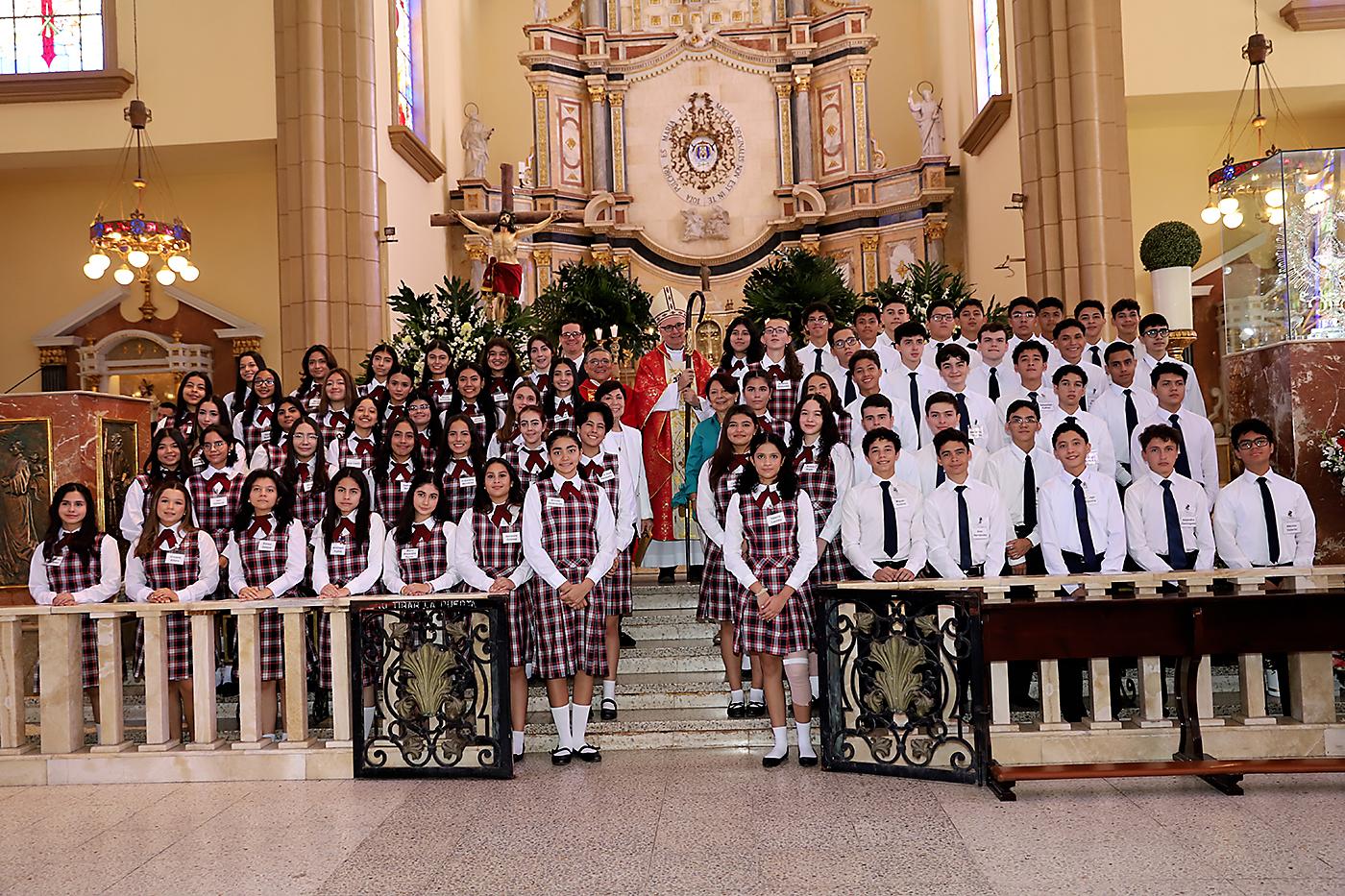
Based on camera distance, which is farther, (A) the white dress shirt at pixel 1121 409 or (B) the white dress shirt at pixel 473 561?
(A) the white dress shirt at pixel 1121 409

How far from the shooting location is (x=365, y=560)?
22.1 ft

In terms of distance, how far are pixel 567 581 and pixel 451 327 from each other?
3.66 meters

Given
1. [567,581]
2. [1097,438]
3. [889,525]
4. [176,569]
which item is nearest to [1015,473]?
[1097,438]

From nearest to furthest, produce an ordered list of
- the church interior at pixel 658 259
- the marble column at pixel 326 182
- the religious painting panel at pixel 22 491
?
the church interior at pixel 658 259 → the religious painting panel at pixel 22 491 → the marble column at pixel 326 182

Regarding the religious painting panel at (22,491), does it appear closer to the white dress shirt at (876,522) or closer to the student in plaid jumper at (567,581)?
the student in plaid jumper at (567,581)

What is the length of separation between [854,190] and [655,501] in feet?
33.0

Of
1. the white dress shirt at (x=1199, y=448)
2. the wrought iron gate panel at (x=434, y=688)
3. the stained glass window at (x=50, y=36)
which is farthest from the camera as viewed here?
the stained glass window at (x=50, y=36)

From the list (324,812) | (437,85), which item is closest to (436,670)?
(324,812)

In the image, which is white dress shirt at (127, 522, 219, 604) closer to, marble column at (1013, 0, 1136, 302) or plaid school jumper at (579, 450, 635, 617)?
plaid school jumper at (579, 450, 635, 617)

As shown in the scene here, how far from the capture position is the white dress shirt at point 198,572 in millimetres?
6629

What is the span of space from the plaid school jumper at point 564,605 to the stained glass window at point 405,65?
9643mm

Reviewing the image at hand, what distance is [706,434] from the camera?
7855mm

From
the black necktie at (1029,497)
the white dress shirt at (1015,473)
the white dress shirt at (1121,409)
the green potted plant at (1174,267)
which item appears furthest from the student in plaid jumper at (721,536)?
the green potted plant at (1174,267)

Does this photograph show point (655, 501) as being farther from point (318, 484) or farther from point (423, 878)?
point (423, 878)
